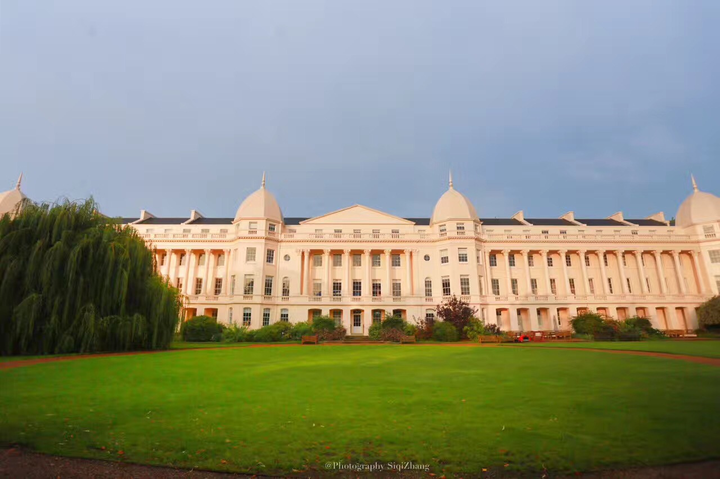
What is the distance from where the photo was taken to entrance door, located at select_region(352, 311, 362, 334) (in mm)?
45688

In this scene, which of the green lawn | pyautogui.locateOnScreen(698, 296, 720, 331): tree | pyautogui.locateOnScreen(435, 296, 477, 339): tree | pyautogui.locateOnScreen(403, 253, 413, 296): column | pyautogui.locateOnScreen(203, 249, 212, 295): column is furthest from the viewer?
pyautogui.locateOnScreen(203, 249, 212, 295): column

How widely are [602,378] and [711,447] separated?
5.82 meters

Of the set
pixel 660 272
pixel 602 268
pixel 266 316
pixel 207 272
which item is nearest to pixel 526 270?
pixel 602 268

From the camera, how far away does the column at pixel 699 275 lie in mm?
48066

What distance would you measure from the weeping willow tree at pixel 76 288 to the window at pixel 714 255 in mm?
63956

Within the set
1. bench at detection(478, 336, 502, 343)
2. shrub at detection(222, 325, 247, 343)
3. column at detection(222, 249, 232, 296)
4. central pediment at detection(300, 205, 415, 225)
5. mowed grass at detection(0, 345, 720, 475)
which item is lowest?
mowed grass at detection(0, 345, 720, 475)

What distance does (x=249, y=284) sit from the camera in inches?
1746

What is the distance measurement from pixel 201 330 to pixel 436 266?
28.5 meters

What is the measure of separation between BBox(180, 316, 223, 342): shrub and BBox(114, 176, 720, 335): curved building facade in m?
5.55

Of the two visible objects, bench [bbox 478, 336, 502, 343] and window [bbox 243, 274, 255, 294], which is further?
window [bbox 243, 274, 255, 294]

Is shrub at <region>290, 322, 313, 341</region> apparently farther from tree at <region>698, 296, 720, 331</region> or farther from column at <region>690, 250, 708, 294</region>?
column at <region>690, 250, 708, 294</region>

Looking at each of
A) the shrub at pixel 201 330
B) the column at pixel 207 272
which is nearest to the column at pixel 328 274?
the shrub at pixel 201 330

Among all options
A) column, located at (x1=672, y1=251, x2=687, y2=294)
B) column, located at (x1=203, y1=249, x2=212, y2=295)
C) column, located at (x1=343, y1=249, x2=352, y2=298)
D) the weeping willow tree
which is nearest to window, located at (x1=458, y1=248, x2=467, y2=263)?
column, located at (x1=343, y1=249, x2=352, y2=298)

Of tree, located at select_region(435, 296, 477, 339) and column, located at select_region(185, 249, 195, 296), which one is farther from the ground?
column, located at select_region(185, 249, 195, 296)
